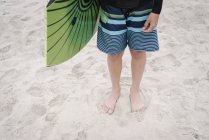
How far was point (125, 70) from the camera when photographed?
271cm

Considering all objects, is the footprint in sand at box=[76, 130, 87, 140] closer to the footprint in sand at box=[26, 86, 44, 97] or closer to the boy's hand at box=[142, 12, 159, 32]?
the footprint in sand at box=[26, 86, 44, 97]

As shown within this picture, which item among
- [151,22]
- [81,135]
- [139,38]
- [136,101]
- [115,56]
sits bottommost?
[81,135]

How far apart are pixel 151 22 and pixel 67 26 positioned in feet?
1.83

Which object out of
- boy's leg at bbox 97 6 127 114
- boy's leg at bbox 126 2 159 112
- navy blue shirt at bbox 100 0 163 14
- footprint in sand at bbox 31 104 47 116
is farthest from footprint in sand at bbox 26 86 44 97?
navy blue shirt at bbox 100 0 163 14

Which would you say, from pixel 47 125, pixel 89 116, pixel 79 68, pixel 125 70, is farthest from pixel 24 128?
pixel 125 70

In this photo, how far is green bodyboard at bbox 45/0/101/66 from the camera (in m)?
1.77

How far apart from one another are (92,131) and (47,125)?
1.17ft

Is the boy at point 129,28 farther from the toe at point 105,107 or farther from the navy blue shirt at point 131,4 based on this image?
the toe at point 105,107

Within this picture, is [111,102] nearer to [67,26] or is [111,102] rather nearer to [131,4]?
[67,26]

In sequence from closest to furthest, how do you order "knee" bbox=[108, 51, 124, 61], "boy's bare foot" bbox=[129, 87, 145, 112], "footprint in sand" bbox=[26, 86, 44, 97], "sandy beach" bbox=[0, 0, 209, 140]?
1. "knee" bbox=[108, 51, 124, 61]
2. "sandy beach" bbox=[0, 0, 209, 140]
3. "boy's bare foot" bbox=[129, 87, 145, 112]
4. "footprint in sand" bbox=[26, 86, 44, 97]

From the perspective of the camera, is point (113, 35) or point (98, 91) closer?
point (113, 35)

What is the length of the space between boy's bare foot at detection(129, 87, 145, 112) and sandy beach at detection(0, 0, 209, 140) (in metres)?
0.05

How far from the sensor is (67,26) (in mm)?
1912

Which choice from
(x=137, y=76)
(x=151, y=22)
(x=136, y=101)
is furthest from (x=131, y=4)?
(x=136, y=101)
